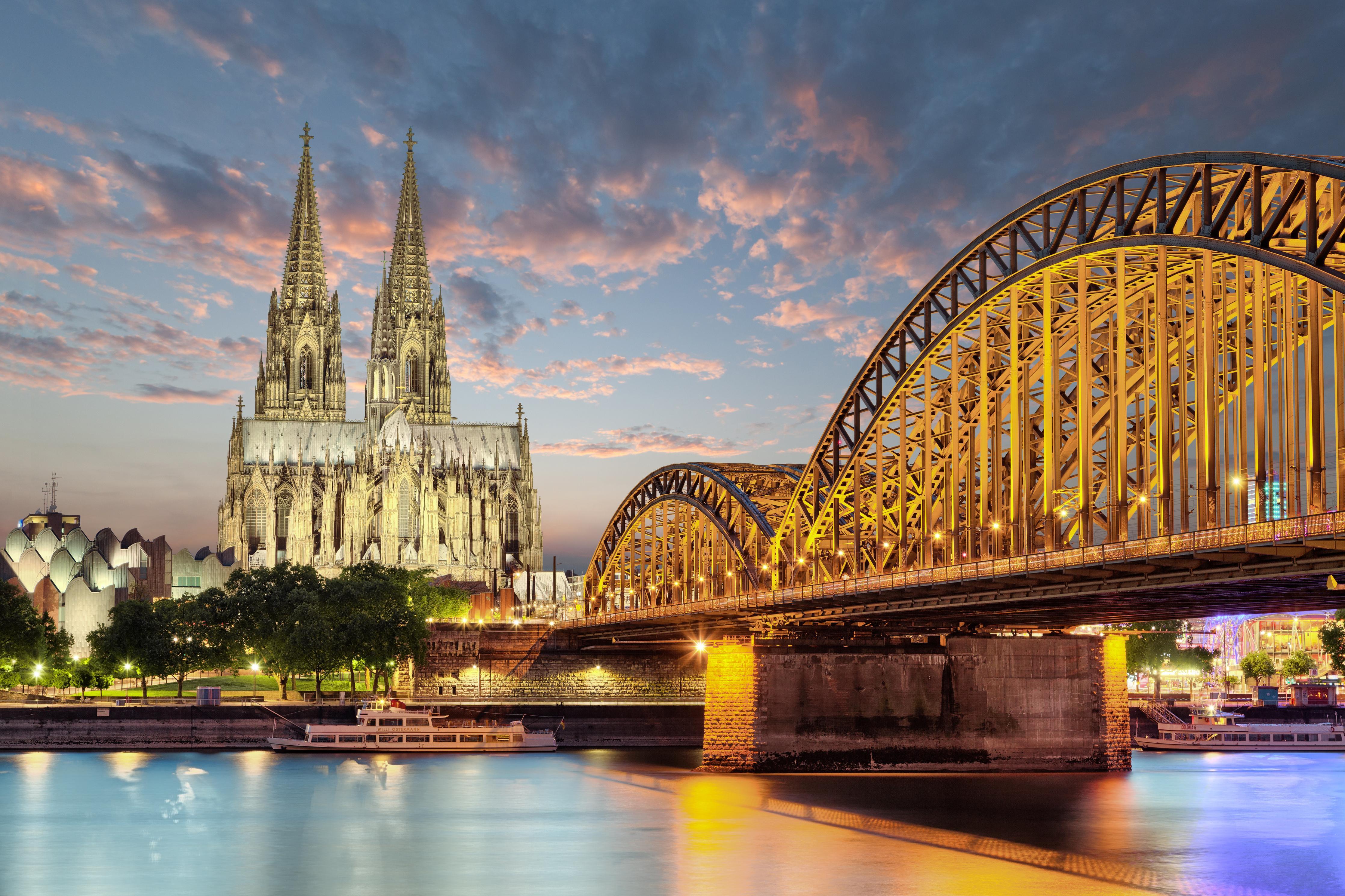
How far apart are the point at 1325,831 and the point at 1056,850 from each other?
41.3 ft

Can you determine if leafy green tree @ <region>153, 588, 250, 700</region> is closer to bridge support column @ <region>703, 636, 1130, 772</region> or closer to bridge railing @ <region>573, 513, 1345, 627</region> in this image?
bridge railing @ <region>573, 513, 1345, 627</region>

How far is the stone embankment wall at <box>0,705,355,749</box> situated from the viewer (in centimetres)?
8544

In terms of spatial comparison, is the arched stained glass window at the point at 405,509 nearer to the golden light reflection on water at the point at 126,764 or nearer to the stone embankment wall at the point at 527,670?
the stone embankment wall at the point at 527,670

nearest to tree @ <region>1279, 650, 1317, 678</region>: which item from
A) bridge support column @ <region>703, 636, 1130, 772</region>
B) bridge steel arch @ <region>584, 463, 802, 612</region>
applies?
bridge steel arch @ <region>584, 463, 802, 612</region>

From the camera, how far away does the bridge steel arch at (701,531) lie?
85.7 metres

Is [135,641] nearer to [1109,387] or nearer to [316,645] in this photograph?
[316,645]

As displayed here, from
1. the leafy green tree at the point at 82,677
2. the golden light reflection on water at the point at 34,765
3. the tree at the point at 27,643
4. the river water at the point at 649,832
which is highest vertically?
the tree at the point at 27,643

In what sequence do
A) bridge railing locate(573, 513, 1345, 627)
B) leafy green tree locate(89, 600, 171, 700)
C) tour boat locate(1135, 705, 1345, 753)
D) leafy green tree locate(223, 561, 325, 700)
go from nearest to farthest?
1. bridge railing locate(573, 513, 1345, 627)
2. tour boat locate(1135, 705, 1345, 753)
3. leafy green tree locate(223, 561, 325, 700)
4. leafy green tree locate(89, 600, 171, 700)

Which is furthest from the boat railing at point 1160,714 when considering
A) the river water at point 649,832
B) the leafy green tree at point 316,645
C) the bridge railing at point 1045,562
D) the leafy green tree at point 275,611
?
the leafy green tree at point 275,611

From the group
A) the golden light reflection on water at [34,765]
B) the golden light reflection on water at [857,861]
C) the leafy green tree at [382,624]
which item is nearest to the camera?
the golden light reflection on water at [857,861]

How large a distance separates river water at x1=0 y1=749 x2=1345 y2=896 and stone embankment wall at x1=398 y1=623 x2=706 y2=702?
35.1 metres

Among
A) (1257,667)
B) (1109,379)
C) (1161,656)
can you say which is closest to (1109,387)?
(1109,379)

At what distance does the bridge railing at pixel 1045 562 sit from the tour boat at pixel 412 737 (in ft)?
67.1

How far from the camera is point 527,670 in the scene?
11288 centimetres
